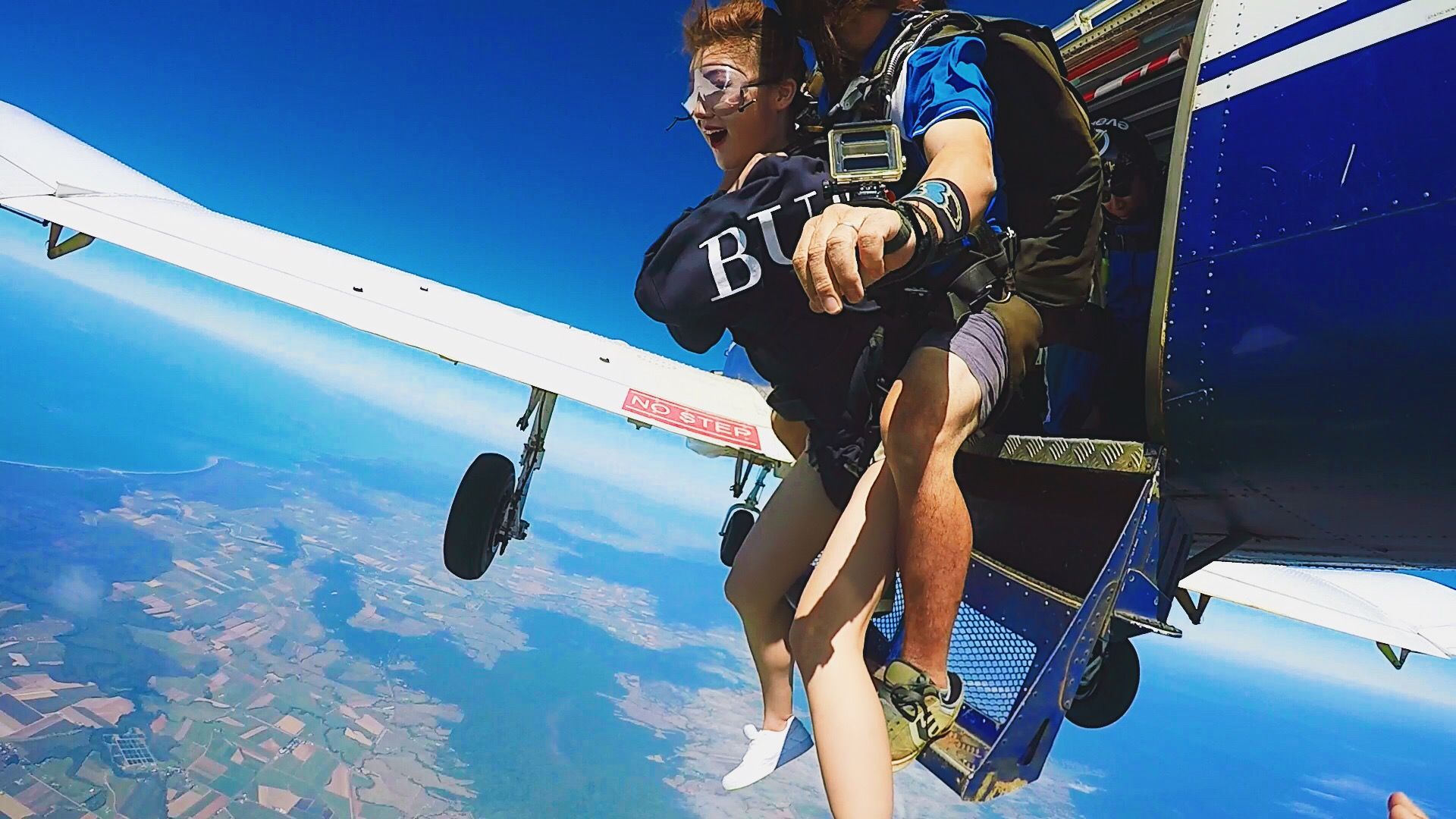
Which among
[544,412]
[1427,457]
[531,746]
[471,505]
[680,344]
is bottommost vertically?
[531,746]

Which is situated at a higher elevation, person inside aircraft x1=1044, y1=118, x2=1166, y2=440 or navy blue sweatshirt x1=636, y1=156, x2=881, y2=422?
person inside aircraft x1=1044, y1=118, x2=1166, y2=440

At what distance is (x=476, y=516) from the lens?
5.44 m

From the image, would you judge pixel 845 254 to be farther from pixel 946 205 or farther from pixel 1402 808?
pixel 1402 808

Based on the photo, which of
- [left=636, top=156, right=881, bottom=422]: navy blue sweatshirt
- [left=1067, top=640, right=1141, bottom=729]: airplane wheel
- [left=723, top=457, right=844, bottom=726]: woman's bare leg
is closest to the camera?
[left=636, top=156, right=881, bottom=422]: navy blue sweatshirt

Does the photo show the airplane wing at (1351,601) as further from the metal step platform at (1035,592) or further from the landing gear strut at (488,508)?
the landing gear strut at (488,508)

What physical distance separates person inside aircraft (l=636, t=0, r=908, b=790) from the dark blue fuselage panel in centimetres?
85

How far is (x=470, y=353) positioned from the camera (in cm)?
418

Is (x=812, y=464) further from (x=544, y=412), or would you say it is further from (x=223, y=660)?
(x=223, y=660)

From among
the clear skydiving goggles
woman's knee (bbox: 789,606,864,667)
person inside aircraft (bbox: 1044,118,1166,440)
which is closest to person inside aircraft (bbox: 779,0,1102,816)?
woman's knee (bbox: 789,606,864,667)

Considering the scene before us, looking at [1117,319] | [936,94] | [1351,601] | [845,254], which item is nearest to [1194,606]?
[1351,601]

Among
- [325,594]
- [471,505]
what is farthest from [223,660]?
[471,505]

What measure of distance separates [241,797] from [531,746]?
29.3 metres

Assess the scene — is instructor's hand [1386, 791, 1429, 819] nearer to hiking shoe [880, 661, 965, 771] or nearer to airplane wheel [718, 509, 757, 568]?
hiking shoe [880, 661, 965, 771]

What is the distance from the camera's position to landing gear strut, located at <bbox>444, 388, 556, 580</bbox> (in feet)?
17.7
